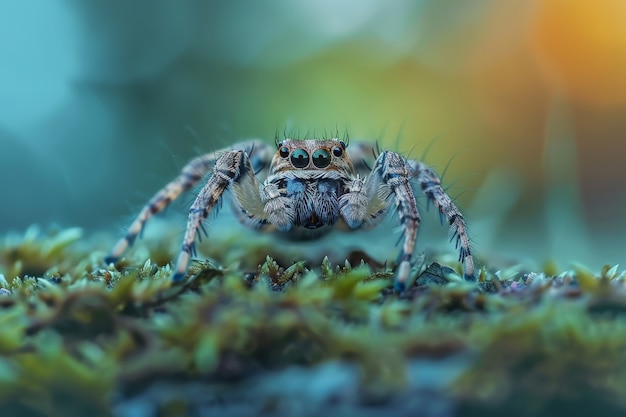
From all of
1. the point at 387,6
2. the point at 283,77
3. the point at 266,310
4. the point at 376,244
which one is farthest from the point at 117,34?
the point at 266,310

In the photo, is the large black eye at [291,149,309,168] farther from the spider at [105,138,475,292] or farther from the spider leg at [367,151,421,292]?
the spider leg at [367,151,421,292]

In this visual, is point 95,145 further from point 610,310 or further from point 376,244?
point 610,310

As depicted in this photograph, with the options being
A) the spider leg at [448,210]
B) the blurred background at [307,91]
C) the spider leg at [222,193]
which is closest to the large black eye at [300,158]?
the spider leg at [222,193]

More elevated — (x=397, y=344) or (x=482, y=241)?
(x=482, y=241)

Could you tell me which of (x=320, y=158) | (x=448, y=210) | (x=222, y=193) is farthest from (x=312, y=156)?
(x=448, y=210)

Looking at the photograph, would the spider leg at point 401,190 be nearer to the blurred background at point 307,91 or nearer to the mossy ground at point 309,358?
the mossy ground at point 309,358

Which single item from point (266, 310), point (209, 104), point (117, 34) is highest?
point (117, 34)
